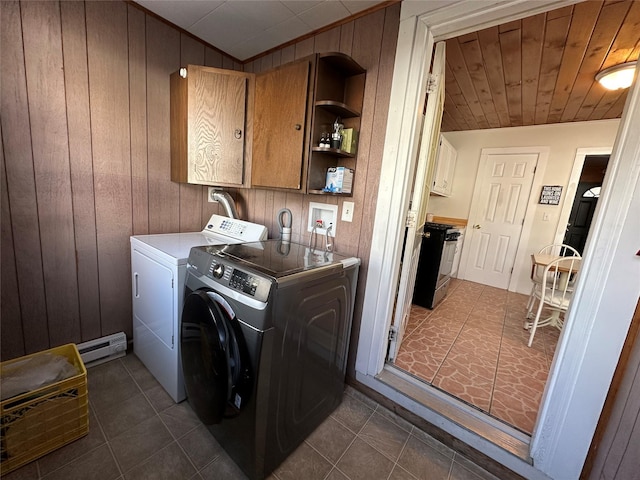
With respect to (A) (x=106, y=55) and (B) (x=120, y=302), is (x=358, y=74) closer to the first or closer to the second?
(A) (x=106, y=55)

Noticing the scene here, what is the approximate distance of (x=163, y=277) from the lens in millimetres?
1438

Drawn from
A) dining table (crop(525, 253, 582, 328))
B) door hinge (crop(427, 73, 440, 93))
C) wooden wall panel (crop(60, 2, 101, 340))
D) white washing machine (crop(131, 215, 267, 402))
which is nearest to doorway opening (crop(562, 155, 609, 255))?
dining table (crop(525, 253, 582, 328))

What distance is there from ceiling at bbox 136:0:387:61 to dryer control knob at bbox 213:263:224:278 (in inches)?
58.1

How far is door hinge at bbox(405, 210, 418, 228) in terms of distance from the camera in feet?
5.06

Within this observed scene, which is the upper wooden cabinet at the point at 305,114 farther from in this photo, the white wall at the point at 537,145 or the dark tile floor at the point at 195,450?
the white wall at the point at 537,145

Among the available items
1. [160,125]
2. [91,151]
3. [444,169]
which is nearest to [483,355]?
[444,169]

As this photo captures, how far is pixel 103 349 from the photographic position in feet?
5.72

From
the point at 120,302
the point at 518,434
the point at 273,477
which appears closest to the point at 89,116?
the point at 120,302

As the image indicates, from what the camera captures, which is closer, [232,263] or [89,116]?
[232,263]

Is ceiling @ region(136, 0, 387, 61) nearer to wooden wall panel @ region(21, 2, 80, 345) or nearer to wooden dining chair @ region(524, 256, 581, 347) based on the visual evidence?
wooden wall panel @ region(21, 2, 80, 345)

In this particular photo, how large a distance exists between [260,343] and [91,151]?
1653 millimetres

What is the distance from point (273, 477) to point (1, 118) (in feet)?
7.19

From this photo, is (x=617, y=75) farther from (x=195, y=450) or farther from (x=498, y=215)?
(x=195, y=450)

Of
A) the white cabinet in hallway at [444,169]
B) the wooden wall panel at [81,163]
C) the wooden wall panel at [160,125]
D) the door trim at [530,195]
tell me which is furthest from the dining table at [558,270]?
the wooden wall panel at [81,163]
